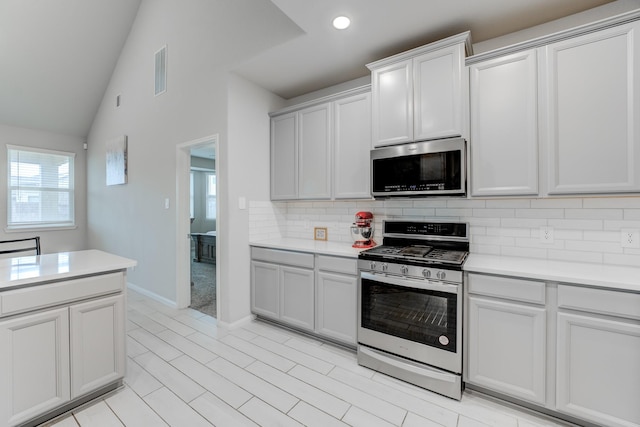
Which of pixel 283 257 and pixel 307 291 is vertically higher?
pixel 283 257

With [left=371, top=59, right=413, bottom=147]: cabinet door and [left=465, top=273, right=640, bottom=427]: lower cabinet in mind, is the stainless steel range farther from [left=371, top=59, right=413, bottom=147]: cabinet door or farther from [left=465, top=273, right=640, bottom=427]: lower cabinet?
[left=371, top=59, right=413, bottom=147]: cabinet door

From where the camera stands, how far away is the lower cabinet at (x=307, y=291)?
2.49 metres

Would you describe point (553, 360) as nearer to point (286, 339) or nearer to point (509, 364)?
point (509, 364)

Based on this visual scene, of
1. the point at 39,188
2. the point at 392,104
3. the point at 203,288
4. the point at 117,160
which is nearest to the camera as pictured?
the point at 392,104

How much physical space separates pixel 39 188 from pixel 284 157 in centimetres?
517

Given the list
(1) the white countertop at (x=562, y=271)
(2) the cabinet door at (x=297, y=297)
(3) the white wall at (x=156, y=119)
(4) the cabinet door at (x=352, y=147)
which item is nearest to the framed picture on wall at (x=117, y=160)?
(3) the white wall at (x=156, y=119)

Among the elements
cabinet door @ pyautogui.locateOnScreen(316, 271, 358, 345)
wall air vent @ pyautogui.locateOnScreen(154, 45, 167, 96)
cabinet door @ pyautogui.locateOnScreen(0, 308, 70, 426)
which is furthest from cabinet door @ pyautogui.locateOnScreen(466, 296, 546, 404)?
wall air vent @ pyautogui.locateOnScreen(154, 45, 167, 96)

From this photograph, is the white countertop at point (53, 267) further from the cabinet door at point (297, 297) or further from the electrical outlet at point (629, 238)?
the electrical outlet at point (629, 238)

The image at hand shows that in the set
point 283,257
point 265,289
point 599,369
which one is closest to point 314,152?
point 283,257

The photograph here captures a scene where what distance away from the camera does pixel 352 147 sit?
9.25ft

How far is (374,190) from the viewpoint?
256 centimetres

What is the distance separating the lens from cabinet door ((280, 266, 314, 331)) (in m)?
2.72

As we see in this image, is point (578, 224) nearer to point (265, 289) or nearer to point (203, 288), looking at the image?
point (265, 289)

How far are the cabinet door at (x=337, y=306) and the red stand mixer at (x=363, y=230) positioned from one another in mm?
434
